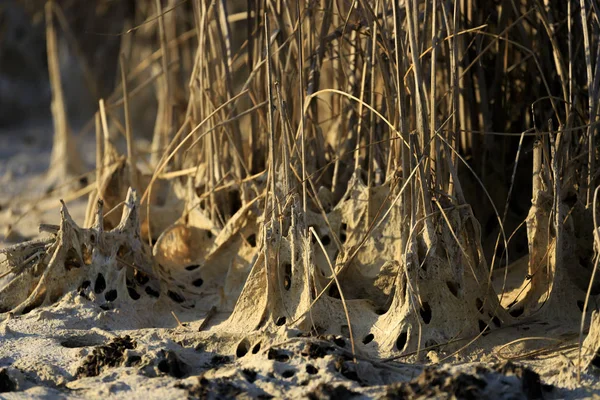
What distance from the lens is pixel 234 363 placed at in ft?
6.05

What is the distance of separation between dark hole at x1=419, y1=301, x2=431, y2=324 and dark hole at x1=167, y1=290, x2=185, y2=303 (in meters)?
0.68

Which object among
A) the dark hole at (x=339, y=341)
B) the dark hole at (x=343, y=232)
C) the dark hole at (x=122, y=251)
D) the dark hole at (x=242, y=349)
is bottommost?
the dark hole at (x=242, y=349)

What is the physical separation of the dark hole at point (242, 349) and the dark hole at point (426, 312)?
385 millimetres

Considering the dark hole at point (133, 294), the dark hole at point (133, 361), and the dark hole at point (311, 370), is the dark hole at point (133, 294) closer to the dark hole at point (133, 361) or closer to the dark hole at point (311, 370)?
the dark hole at point (133, 361)

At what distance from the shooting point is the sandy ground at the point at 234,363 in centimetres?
166

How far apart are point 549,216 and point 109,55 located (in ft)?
13.4

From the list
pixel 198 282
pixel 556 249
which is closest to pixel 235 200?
pixel 198 282

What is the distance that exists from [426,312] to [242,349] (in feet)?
1.34

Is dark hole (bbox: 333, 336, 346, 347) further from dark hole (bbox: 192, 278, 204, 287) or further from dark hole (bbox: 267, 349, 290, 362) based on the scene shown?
dark hole (bbox: 192, 278, 204, 287)

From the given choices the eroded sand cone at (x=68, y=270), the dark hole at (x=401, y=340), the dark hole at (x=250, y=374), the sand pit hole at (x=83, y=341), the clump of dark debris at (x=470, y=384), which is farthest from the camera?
the eroded sand cone at (x=68, y=270)

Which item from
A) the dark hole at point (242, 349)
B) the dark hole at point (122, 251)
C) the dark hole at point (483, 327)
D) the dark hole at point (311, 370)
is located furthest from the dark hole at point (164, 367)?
the dark hole at point (483, 327)

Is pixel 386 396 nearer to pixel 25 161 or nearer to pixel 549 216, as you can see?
pixel 549 216

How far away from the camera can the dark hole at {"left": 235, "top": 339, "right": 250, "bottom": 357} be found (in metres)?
1.89

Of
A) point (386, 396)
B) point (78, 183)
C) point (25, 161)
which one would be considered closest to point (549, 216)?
point (386, 396)
